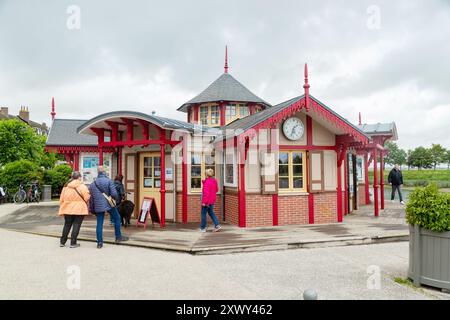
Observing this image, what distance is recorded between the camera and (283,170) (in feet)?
32.8

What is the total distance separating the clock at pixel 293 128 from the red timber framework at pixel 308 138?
0.20 meters

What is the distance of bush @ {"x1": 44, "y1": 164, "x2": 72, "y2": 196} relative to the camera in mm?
21188

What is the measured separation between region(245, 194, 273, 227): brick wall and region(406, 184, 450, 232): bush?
4.73 meters

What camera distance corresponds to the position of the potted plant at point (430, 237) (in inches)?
184

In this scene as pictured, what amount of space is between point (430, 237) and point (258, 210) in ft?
16.8

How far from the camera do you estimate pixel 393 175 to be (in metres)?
15.3

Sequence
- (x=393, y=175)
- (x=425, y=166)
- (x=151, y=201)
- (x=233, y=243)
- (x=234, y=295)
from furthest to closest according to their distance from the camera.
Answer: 1. (x=425, y=166)
2. (x=393, y=175)
3. (x=151, y=201)
4. (x=233, y=243)
5. (x=234, y=295)

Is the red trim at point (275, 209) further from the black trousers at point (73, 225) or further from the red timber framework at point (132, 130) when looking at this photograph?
the black trousers at point (73, 225)

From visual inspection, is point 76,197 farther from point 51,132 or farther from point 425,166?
point 425,166

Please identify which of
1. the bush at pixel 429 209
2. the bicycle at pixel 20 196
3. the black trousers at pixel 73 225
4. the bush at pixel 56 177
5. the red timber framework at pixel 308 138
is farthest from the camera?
the bush at pixel 56 177

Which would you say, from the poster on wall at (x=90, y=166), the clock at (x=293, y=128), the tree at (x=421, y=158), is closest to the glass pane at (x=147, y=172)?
the poster on wall at (x=90, y=166)
